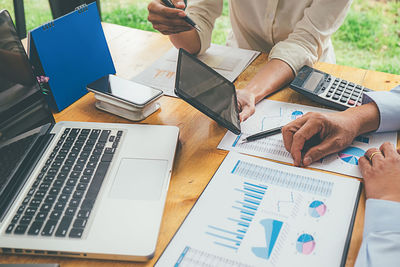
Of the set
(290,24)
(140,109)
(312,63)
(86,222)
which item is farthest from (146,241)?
(290,24)

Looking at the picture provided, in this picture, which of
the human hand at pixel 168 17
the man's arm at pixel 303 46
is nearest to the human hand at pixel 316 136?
the man's arm at pixel 303 46

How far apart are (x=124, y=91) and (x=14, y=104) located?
0.94 feet

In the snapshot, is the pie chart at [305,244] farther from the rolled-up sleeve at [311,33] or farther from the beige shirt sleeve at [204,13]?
the beige shirt sleeve at [204,13]

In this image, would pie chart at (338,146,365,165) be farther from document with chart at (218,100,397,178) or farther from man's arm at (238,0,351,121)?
man's arm at (238,0,351,121)

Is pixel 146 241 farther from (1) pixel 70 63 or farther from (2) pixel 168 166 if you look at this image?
(1) pixel 70 63

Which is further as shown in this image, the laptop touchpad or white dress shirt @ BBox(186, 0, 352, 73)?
white dress shirt @ BBox(186, 0, 352, 73)

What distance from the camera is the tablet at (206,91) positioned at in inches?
29.2

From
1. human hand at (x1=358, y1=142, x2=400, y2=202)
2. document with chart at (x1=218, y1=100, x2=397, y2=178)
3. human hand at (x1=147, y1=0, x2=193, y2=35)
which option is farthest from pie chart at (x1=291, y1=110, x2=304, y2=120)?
human hand at (x1=147, y1=0, x2=193, y2=35)

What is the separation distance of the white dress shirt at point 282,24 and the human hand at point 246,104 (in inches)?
8.3

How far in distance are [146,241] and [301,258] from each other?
0.25 m

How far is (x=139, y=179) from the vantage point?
2.27 feet

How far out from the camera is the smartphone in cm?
88

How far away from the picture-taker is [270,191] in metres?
0.67

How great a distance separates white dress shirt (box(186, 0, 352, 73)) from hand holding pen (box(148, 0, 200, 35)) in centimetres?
13
